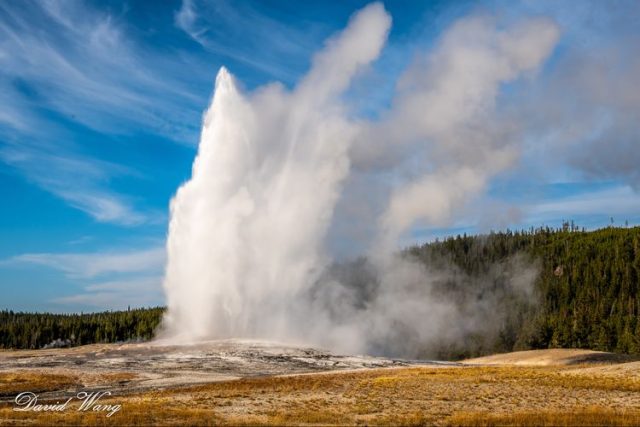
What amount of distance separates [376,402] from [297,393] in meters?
5.55

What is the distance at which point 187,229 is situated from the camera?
7606cm

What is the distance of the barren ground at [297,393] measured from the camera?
21.6m

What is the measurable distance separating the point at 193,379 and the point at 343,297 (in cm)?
6819

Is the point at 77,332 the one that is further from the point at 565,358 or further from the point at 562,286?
the point at 562,286

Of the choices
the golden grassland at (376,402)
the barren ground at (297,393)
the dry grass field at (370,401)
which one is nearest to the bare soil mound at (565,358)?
the barren ground at (297,393)

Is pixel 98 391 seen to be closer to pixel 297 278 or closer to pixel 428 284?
pixel 297 278

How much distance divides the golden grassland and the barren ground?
48mm

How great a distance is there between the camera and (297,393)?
101ft

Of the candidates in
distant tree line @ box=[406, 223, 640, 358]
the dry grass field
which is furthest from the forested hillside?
the dry grass field

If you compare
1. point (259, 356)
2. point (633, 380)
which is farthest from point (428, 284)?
point (633, 380)

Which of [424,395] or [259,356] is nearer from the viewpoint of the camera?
[424,395]

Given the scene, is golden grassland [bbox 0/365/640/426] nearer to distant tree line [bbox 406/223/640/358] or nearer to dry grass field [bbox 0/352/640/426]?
dry grass field [bbox 0/352/640/426]

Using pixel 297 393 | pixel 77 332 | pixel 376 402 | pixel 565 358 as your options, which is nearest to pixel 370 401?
pixel 376 402

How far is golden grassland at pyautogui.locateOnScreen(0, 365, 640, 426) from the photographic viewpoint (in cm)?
2117
